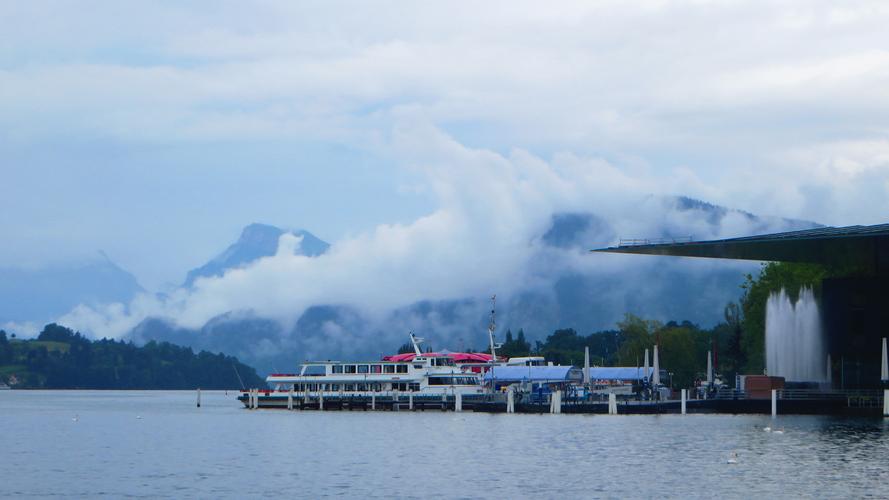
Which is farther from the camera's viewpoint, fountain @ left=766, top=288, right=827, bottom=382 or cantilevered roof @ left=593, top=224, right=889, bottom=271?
fountain @ left=766, top=288, right=827, bottom=382

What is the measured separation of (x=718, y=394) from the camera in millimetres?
120438

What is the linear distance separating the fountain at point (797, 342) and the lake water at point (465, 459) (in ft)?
56.7

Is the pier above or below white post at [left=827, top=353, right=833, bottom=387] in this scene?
below

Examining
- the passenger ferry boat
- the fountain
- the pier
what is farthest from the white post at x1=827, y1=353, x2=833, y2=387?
the passenger ferry boat

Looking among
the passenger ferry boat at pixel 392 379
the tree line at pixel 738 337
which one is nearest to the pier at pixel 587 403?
the passenger ferry boat at pixel 392 379

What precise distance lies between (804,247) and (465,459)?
1909 inches

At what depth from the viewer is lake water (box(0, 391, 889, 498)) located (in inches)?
2212

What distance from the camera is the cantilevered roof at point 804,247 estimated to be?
338 feet

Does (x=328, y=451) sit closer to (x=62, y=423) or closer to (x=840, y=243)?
(x=840, y=243)

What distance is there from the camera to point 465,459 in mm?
70938

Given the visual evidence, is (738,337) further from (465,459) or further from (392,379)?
(465,459)

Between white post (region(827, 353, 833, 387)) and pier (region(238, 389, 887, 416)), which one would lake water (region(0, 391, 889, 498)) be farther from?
white post (region(827, 353, 833, 387))

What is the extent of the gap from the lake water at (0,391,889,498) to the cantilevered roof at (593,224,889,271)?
555 inches

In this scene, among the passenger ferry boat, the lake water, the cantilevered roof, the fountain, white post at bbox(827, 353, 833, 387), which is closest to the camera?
the lake water
